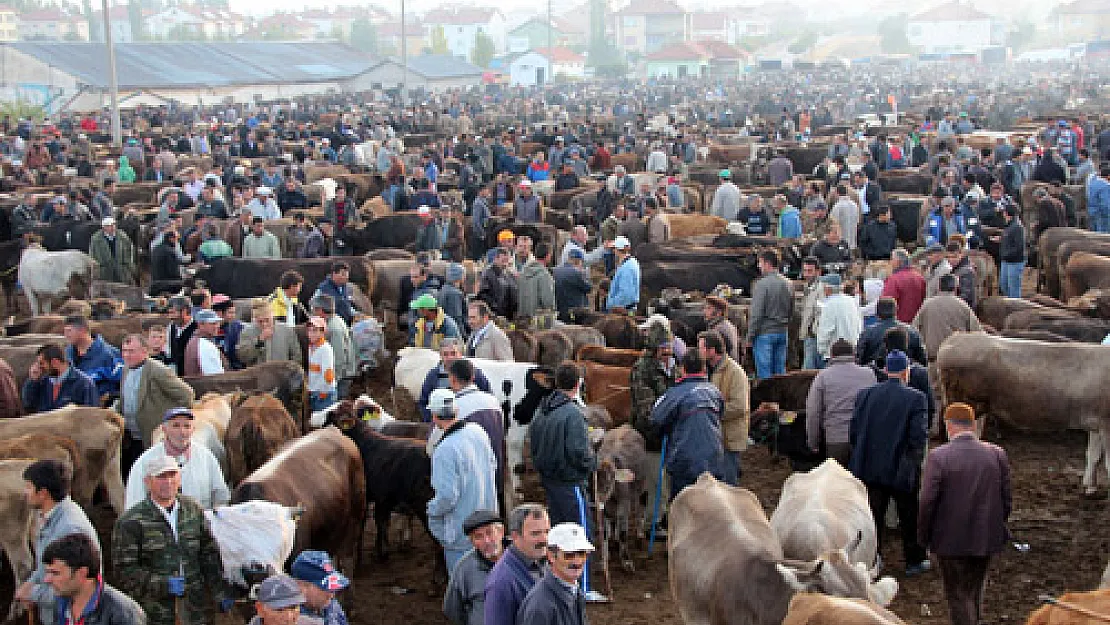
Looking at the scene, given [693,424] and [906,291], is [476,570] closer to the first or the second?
[693,424]

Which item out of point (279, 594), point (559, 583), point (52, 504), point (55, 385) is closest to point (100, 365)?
point (55, 385)

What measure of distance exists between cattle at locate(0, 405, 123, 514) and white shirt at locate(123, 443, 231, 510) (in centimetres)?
218

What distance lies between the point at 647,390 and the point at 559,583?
4293 millimetres

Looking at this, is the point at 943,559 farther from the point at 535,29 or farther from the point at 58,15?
the point at 58,15

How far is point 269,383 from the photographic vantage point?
1024 cm

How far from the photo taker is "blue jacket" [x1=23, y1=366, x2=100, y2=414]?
9477 millimetres

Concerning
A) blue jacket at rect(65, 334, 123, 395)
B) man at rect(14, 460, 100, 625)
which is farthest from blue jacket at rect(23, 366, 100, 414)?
man at rect(14, 460, 100, 625)

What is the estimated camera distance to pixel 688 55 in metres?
111

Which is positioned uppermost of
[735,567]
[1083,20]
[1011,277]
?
[1083,20]

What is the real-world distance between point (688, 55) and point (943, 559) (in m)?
107

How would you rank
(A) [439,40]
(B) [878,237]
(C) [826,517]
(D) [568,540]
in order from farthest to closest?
1. (A) [439,40]
2. (B) [878,237]
3. (C) [826,517]
4. (D) [568,540]

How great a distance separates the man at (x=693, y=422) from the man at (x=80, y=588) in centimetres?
427

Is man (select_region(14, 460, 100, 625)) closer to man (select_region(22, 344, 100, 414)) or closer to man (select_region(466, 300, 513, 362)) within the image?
man (select_region(22, 344, 100, 414))

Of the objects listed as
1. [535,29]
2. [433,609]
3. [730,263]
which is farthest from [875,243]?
[535,29]
